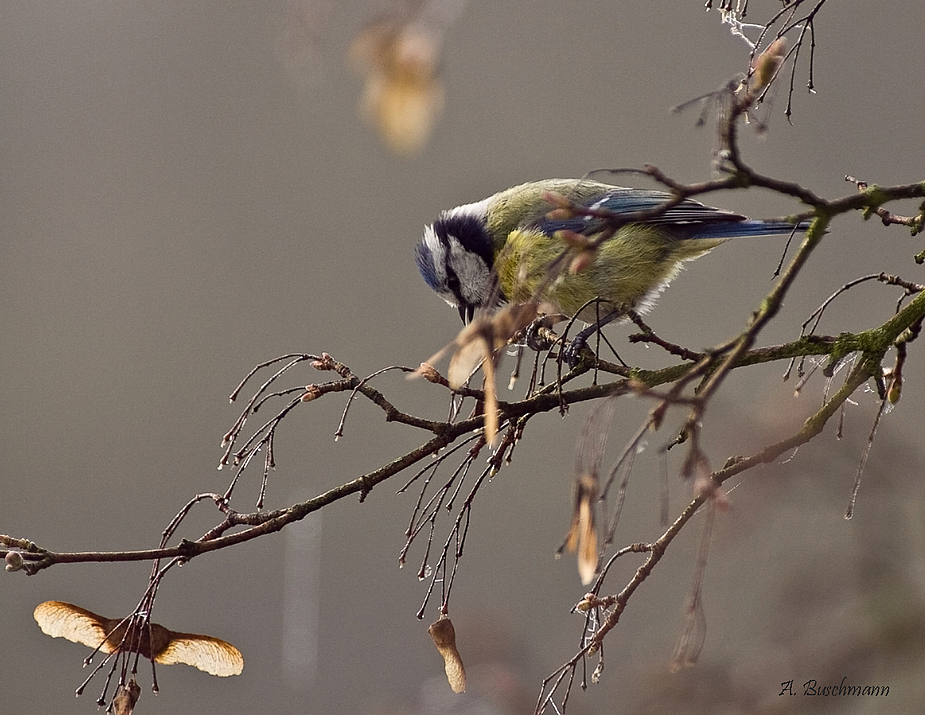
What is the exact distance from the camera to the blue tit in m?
1.68

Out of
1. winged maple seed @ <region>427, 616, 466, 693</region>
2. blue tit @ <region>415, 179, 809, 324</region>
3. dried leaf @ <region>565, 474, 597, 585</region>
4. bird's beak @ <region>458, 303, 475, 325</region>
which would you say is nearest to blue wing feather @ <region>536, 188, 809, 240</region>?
blue tit @ <region>415, 179, 809, 324</region>

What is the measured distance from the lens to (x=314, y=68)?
108cm

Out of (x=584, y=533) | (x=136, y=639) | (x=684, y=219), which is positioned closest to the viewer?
(x=584, y=533)

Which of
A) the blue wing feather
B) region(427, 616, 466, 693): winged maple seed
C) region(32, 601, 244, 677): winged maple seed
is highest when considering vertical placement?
the blue wing feather

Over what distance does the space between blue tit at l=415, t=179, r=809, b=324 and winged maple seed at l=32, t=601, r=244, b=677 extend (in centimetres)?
83

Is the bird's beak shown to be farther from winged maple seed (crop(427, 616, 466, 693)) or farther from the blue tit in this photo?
winged maple seed (crop(427, 616, 466, 693))

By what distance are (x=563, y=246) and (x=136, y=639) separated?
924mm

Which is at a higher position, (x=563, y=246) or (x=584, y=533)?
(x=563, y=246)

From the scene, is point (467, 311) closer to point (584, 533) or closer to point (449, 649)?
point (449, 649)

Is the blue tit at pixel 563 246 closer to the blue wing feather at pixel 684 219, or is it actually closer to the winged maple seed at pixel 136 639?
the blue wing feather at pixel 684 219

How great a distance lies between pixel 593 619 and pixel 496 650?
0.69m

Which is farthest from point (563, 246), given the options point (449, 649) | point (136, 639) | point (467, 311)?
point (136, 639)

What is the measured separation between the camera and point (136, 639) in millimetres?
811

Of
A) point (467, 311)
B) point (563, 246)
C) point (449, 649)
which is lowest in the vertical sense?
point (449, 649)
